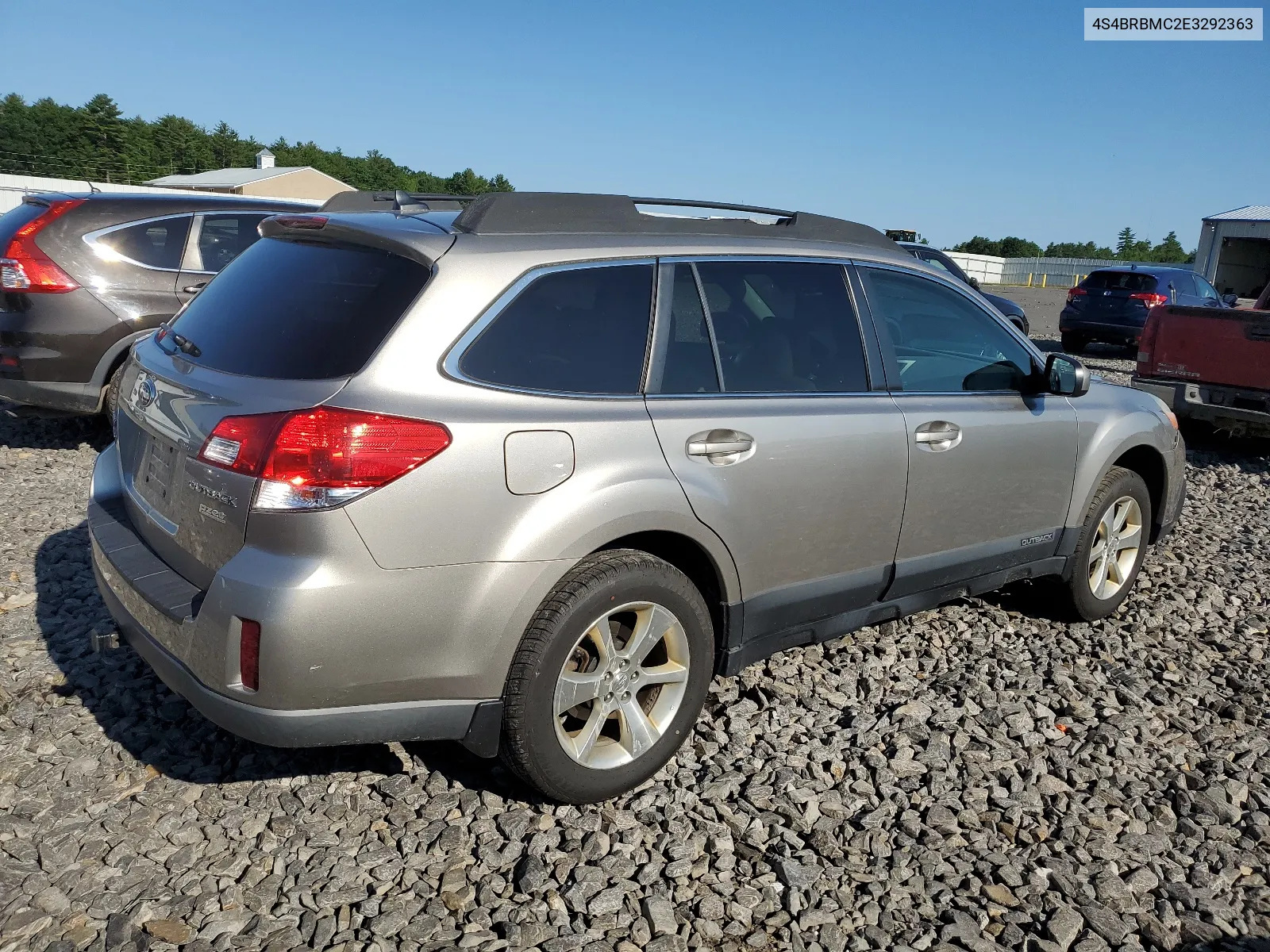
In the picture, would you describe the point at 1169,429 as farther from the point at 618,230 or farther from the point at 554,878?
the point at 554,878

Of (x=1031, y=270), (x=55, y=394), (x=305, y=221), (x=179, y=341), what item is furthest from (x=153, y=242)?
(x=1031, y=270)

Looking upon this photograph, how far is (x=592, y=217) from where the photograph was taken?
11.3ft

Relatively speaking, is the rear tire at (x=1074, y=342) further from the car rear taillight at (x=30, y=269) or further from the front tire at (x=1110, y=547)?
the car rear taillight at (x=30, y=269)

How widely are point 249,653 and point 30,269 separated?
5.45 metres

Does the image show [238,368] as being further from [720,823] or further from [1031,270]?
[1031,270]

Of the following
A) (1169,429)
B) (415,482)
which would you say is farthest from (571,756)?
(1169,429)

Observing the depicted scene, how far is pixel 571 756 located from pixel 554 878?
0.36 m

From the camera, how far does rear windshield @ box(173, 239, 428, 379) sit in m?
2.89

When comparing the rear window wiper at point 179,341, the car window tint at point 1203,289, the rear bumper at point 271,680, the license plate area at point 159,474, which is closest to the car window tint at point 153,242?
the rear window wiper at point 179,341

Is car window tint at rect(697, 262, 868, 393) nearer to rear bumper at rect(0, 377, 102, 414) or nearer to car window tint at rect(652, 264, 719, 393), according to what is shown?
car window tint at rect(652, 264, 719, 393)

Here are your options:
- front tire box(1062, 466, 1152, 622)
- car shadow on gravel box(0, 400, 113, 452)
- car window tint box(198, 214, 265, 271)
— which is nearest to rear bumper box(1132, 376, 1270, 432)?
front tire box(1062, 466, 1152, 622)

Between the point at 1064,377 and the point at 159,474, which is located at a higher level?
the point at 1064,377

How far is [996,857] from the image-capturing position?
322 centimetres

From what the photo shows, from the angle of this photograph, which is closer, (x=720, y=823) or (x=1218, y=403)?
(x=720, y=823)
